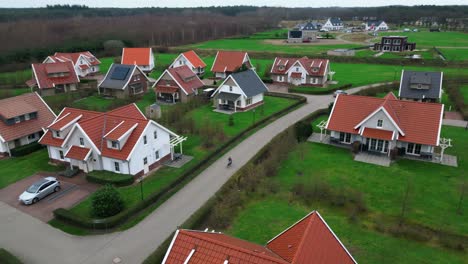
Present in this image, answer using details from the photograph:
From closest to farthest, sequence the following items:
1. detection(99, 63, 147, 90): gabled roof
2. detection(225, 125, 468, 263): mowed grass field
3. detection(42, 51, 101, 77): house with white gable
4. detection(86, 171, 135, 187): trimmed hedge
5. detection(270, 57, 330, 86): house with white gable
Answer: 1. detection(225, 125, 468, 263): mowed grass field
2. detection(86, 171, 135, 187): trimmed hedge
3. detection(99, 63, 147, 90): gabled roof
4. detection(270, 57, 330, 86): house with white gable
5. detection(42, 51, 101, 77): house with white gable

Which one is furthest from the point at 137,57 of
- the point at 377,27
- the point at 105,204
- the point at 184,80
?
the point at 377,27

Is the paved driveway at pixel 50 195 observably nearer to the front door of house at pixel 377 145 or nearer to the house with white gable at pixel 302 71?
the front door of house at pixel 377 145

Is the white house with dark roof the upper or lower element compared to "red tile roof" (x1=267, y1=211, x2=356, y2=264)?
upper

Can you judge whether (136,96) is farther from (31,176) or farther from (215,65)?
(31,176)

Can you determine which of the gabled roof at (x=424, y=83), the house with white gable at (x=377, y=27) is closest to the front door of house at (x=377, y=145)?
the gabled roof at (x=424, y=83)

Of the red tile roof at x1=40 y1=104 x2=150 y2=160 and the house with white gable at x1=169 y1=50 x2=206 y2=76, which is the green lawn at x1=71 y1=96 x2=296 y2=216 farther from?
the house with white gable at x1=169 y1=50 x2=206 y2=76

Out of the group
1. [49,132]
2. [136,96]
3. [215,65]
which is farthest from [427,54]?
[49,132]

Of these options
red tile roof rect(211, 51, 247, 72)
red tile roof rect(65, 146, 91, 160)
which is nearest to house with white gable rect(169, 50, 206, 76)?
red tile roof rect(211, 51, 247, 72)
